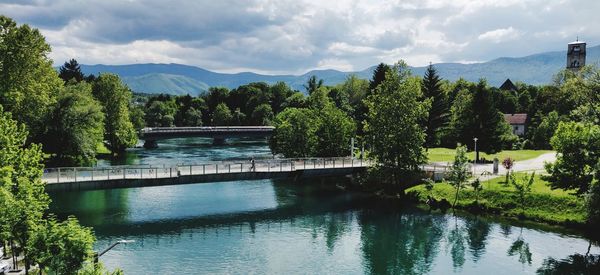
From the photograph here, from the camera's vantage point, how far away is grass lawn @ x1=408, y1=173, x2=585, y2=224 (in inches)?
1967

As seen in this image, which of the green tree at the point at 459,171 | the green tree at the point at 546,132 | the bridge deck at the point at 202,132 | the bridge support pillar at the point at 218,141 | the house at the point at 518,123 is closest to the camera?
the green tree at the point at 459,171

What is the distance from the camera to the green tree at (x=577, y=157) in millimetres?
48531

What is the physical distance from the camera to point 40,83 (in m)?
64.4

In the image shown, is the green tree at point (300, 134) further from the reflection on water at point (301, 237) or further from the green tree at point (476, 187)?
the green tree at point (476, 187)

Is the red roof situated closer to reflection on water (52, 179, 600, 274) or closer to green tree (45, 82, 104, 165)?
reflection on water (52, 179, 600, 274)

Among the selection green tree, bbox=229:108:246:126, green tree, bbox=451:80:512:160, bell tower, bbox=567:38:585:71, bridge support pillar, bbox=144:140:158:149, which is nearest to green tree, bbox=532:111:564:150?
green tree, bbox=451:80:512:160

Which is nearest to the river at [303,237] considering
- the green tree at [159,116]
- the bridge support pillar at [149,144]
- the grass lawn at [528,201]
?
the grass lawn at [528,201]

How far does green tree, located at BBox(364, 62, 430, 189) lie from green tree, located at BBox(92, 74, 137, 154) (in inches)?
2127

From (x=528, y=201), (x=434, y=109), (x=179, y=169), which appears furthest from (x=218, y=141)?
(x=528, y=201)

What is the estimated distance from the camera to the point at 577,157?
161 feet

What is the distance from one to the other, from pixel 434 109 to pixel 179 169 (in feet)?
138

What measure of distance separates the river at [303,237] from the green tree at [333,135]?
10780 mm

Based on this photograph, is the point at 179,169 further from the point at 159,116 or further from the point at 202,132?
the point at 159,116

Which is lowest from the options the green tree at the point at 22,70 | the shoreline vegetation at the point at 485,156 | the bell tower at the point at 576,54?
the shoreline vegetation at the point at 485,156
